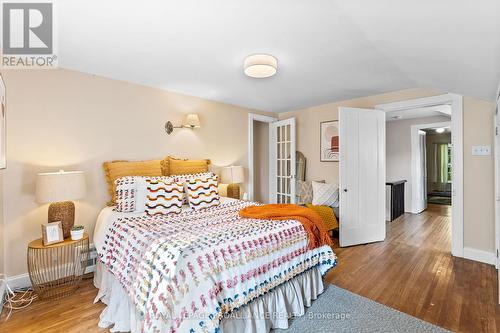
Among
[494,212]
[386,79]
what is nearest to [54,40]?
[386,79]

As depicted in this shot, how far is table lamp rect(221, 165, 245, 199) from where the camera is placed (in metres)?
3.83

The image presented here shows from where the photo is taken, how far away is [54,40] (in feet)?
7.14

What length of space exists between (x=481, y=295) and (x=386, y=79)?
2552 mm

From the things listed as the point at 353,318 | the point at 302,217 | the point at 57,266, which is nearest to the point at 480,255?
the point at 353,318

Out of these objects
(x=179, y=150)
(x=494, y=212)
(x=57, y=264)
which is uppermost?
(x=179, y=150)

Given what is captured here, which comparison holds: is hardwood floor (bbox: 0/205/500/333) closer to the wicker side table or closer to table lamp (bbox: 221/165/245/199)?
the wicker side table

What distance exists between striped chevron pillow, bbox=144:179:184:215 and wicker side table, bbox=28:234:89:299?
700mm

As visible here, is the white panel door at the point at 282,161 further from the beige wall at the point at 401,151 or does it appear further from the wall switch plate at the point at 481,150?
the beige wall at the point at 401,151

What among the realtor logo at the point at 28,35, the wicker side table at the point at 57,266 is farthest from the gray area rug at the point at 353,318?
the realtor logo at the point at 28,35

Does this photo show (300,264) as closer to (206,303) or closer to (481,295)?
(206,303)

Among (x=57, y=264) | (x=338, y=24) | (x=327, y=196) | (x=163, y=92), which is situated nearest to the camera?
(x=338, y=24)

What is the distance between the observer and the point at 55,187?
7.38 ft

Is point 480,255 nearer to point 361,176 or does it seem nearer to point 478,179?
point 478,179

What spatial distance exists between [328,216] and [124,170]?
9.71 feet
